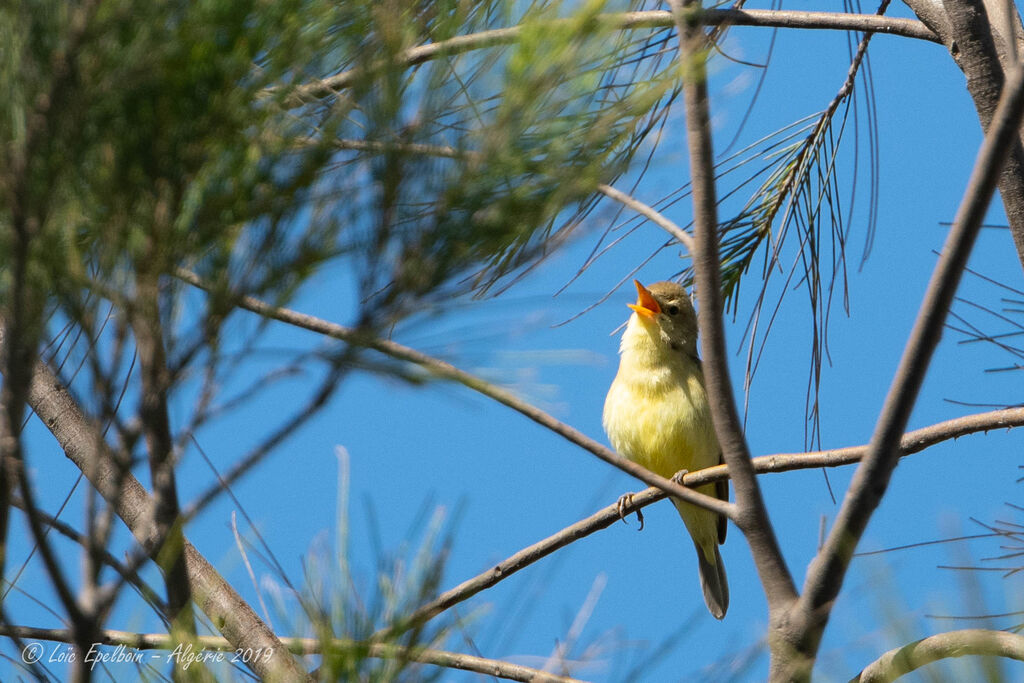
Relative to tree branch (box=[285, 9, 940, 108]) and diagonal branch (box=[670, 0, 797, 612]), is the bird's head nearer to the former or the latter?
tree branch (box=[285, 9, 940, 108])

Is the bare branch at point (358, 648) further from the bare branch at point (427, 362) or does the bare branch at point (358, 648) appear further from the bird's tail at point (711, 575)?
the bird's tail at point (711, 575)

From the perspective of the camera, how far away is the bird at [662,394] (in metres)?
4.35

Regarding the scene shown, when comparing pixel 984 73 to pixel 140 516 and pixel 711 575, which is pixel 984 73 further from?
pixel 711 575

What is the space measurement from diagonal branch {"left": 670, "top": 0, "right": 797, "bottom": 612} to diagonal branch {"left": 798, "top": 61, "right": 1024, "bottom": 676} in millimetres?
102

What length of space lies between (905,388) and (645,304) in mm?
2816

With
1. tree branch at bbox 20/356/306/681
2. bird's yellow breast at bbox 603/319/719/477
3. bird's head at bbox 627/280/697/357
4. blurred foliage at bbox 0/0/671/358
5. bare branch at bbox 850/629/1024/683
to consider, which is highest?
bird's head at bbox 627/280/697/357

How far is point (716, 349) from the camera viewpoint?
2.04 metres

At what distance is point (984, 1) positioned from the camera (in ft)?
10.8

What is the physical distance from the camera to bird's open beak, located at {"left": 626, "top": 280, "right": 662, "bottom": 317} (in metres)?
4.55

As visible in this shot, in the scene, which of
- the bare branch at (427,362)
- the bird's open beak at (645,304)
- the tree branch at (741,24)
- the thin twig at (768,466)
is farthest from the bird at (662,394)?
the bare branch at (427,362)

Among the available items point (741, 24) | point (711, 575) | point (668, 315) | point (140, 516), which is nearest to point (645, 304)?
point (668, 315)

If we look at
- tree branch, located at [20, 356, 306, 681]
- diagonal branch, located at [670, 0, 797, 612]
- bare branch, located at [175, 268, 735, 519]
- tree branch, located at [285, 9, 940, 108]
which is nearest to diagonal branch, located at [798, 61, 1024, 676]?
diagonal branch, located at [670, 0, 797, 612]

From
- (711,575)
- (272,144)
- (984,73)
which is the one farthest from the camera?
(711,575)

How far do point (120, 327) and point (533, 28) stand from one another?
0.65m
